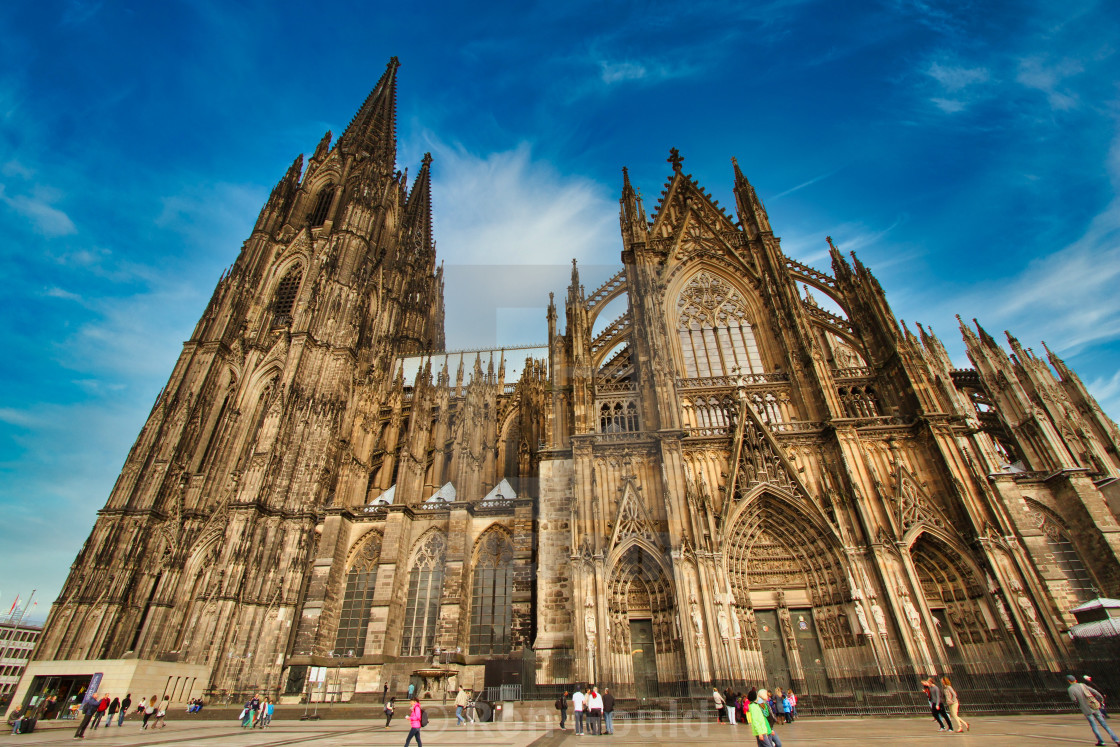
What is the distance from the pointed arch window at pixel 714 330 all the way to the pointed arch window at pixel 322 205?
2938 cm

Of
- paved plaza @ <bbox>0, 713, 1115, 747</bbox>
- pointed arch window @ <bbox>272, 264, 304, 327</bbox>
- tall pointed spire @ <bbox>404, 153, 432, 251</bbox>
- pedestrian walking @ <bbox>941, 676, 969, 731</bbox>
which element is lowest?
paved plaza @ <bbox>0, 713, 1115, 747</bbox>

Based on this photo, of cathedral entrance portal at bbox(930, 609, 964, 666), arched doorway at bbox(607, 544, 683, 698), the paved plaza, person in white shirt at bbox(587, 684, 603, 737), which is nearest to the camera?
the paved plaza

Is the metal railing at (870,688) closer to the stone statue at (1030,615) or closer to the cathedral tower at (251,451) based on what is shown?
the stone statue at (1030,615)

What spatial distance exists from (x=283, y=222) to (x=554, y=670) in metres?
37.4

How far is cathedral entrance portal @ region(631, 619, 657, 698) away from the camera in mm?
16031

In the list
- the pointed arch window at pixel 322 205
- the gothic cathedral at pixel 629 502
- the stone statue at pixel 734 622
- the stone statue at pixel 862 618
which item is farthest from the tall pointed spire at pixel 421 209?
the stone statue at pixel 862 618

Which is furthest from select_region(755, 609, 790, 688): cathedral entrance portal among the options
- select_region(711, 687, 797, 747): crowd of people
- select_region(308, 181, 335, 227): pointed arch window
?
select_region(308, 181, 335, 227): pointed arch window

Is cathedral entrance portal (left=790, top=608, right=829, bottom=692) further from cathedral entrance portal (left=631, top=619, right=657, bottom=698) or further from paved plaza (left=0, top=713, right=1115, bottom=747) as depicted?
A: cathedral entrance portal (left=631, top=619, right=657, bottom=698)

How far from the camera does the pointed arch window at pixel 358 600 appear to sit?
23.2 m

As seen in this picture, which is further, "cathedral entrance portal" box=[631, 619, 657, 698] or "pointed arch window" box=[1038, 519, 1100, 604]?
"pointed arch window" box=[1038, 519, 1100, 604]

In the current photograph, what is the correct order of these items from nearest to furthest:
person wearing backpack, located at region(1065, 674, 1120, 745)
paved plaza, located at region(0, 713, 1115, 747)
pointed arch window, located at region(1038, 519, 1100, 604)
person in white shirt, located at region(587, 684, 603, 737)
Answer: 1. person wearing backpack, located at region(1065, 674, 1120, 745)
2. paved plaza, located at region(0, 713, 1115, 747)
3. person in white shirt, located at region(587, 684, 603, 737)
4. pointed arch window, located at region(1038, 519, 1100, 604)

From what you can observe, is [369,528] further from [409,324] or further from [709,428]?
[409,324]

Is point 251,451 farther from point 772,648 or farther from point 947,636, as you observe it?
point 947,636

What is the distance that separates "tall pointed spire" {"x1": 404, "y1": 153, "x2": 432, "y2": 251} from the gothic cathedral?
19.2m
